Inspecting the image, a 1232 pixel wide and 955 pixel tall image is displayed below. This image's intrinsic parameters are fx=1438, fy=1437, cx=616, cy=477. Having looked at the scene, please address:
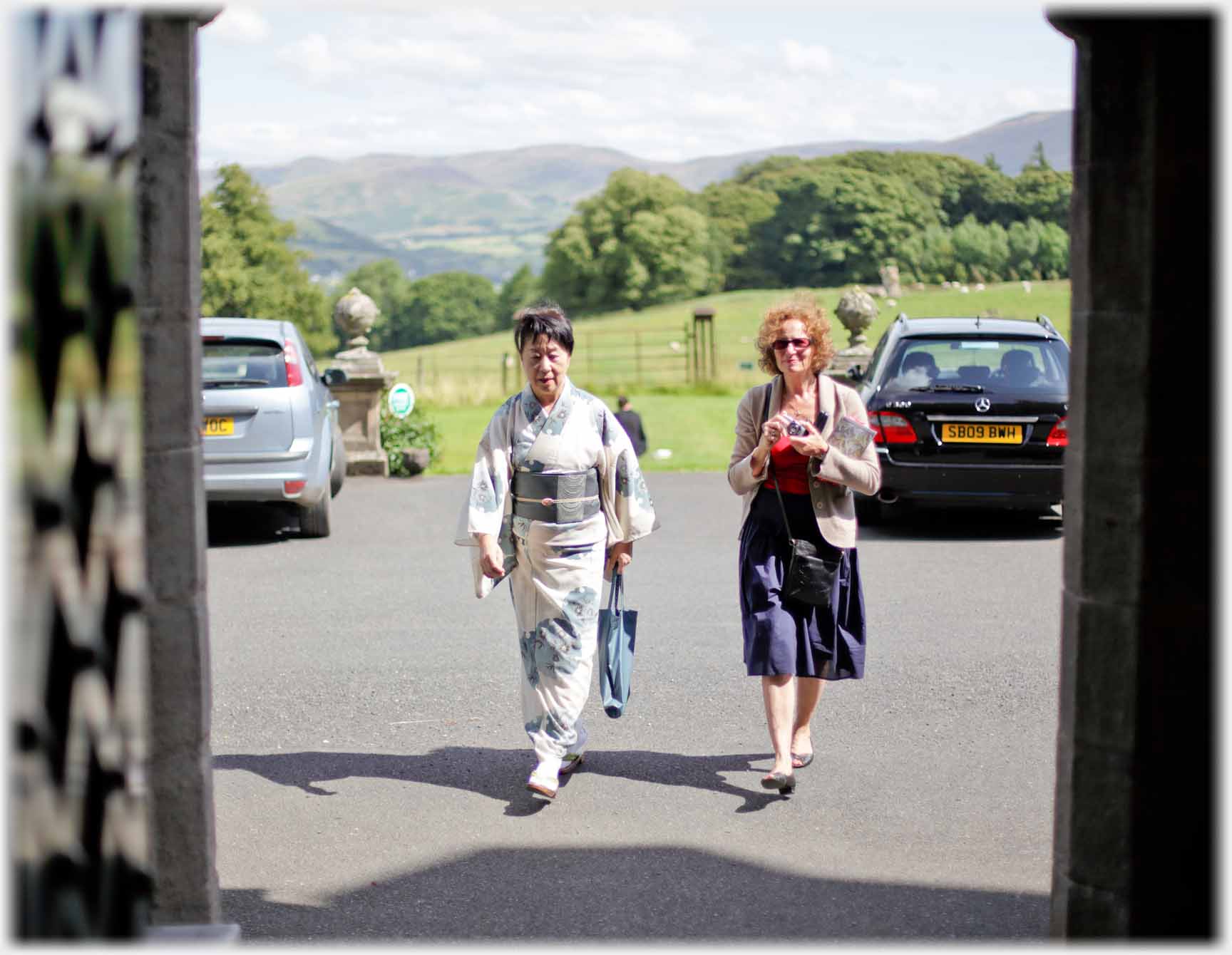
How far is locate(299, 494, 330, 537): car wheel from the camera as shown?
12039 mm

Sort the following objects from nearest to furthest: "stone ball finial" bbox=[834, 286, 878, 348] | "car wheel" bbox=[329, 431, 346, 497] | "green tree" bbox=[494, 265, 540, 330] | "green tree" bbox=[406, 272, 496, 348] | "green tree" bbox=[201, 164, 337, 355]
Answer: "car wheel" bbox=[329, 431, 346, 497] < "stone ball finial" bbox=[834, 286, 878, 348] < "green tree" bbox=[201, 164, 337, 355] < "green tree" bbox=[494, 265, 540, 330] < "green tree" bbox=[406, 272, 496, 348]

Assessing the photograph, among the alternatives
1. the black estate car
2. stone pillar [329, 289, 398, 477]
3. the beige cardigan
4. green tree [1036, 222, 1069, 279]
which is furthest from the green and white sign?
green tree [1036, 222, 1069, 279]

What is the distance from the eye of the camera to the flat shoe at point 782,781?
5.46 metres

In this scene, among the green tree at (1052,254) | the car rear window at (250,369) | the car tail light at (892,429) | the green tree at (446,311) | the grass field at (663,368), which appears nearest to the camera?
the car rear window at (250,369)

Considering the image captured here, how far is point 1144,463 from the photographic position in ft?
10.2

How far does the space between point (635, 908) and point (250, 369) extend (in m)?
8.20

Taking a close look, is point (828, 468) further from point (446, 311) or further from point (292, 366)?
point (446, 311)

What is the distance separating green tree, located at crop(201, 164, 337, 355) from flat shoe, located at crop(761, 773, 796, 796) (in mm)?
67734

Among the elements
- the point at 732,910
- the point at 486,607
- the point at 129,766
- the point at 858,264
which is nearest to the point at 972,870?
the point at 732,910

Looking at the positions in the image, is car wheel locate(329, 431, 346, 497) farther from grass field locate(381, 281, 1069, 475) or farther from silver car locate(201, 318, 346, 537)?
grass field locate(381, 281, 1069, 475)

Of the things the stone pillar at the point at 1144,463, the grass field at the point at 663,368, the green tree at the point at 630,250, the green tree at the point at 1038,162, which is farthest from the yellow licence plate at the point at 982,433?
the green tree at the point at 1038,162

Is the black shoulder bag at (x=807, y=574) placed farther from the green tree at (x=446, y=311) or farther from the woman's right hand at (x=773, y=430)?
the green tree at (x=446, y=311)

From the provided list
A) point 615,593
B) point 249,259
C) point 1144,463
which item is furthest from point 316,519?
point 249,259

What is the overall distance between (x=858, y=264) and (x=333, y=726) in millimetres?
101547
